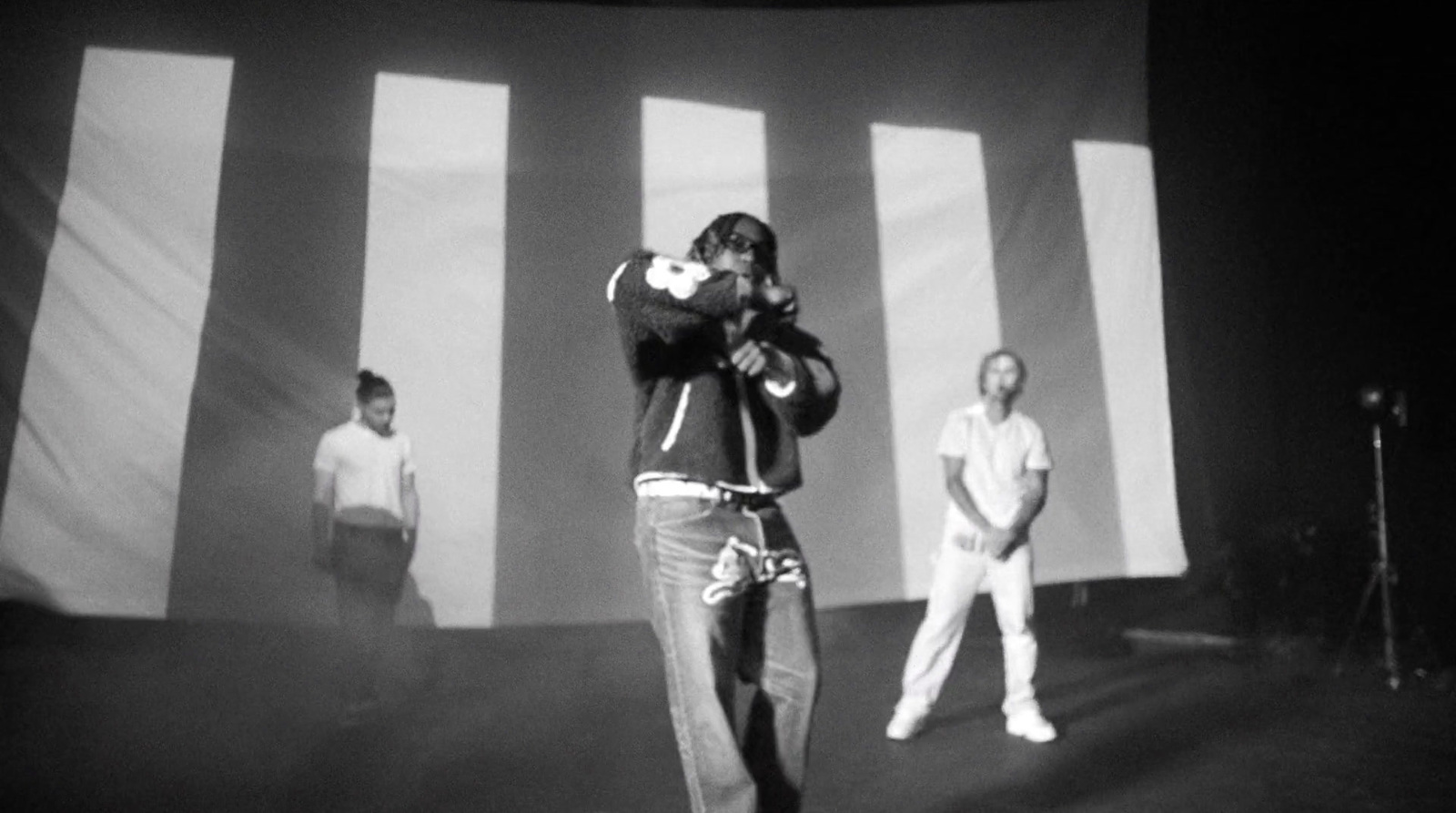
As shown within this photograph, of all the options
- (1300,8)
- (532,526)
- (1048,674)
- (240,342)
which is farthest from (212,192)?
(1300,8)

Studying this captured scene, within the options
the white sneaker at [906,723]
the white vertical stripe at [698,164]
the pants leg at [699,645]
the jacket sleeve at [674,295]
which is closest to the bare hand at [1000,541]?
the white sneaker at [906,723]

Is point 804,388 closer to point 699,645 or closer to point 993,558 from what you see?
point 699,645

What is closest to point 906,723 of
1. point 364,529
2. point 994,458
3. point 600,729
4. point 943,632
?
point 943,632

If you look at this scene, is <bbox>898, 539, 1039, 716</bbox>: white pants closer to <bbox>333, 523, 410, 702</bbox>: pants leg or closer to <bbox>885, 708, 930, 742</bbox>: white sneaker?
<bbox>885, 708, 930, 742</bbox>: white sneaker

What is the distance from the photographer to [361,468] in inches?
141

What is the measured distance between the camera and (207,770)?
2.89 metres

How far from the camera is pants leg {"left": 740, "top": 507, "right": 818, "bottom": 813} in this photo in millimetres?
1562

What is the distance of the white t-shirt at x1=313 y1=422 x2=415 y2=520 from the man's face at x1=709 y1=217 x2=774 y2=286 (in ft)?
7.71

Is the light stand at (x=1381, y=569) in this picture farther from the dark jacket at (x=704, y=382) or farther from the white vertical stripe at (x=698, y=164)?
the dark jacket at (x=704, y=382)

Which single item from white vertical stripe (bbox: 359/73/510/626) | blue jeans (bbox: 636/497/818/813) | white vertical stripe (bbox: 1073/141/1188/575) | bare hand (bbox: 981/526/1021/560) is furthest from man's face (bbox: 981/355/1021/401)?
white vertical stripe (bbox: 359/73/510/626)

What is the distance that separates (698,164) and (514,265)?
Answer: 1011mm

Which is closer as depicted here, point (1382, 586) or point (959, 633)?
point (959, 633)

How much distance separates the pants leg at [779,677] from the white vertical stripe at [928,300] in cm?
293

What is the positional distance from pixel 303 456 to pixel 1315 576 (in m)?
4.90
